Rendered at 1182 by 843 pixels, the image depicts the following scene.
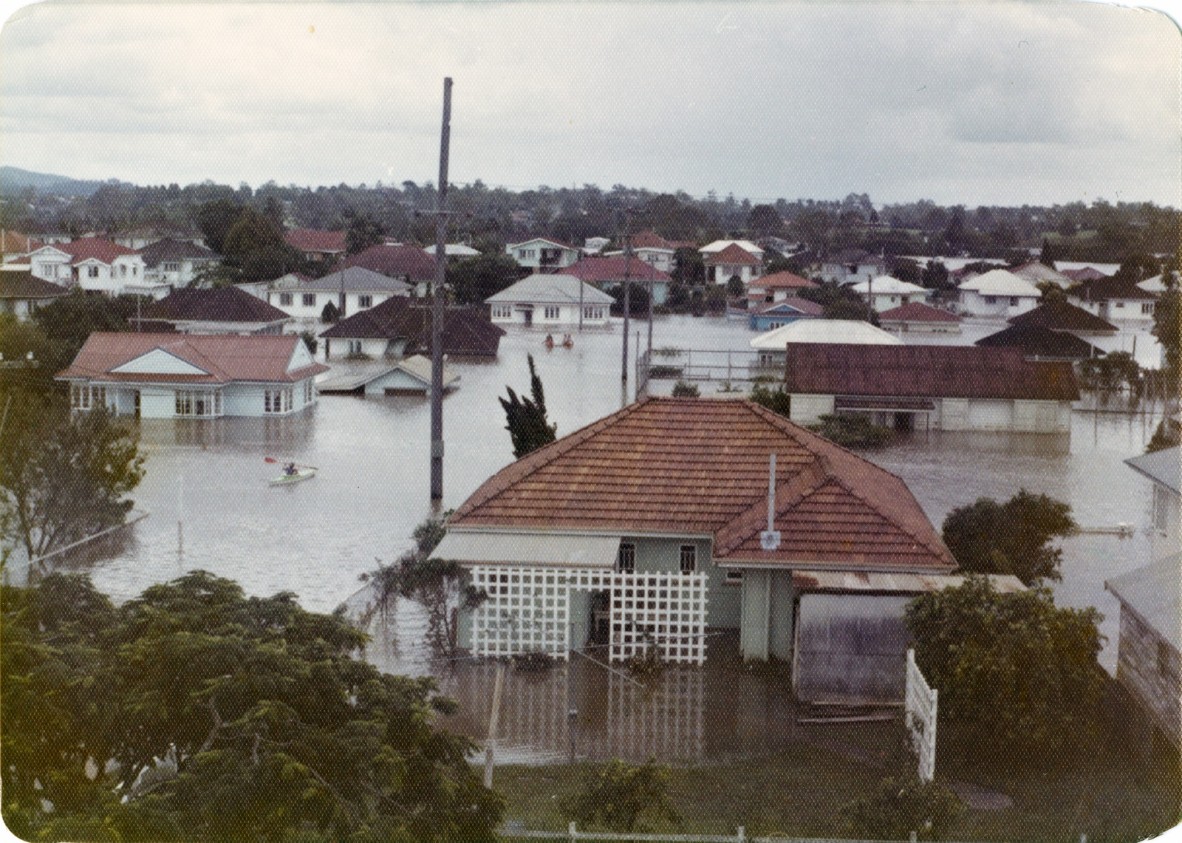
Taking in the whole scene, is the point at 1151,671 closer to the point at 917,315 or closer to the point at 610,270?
the point at 917,315

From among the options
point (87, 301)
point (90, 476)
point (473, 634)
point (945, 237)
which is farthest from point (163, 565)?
point (945, 237)

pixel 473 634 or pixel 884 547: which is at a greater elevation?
pixel 884 547

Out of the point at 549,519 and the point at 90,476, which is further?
the point at 90,476

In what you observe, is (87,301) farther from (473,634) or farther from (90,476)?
(473,634)

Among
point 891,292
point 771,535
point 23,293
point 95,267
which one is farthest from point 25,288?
point 771,535

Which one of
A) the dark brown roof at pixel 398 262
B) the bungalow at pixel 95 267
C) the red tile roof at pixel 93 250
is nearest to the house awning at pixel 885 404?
the bungalow at pixel 95 267

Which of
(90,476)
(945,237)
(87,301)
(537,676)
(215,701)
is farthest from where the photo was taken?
(945,237)

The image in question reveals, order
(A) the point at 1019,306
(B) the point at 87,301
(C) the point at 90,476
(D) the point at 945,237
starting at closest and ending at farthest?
1. (C) the point at 90,476
2. (B) the point at 87,301
3. (A) the point at 1019,306
4. (D) the point at 945,237
